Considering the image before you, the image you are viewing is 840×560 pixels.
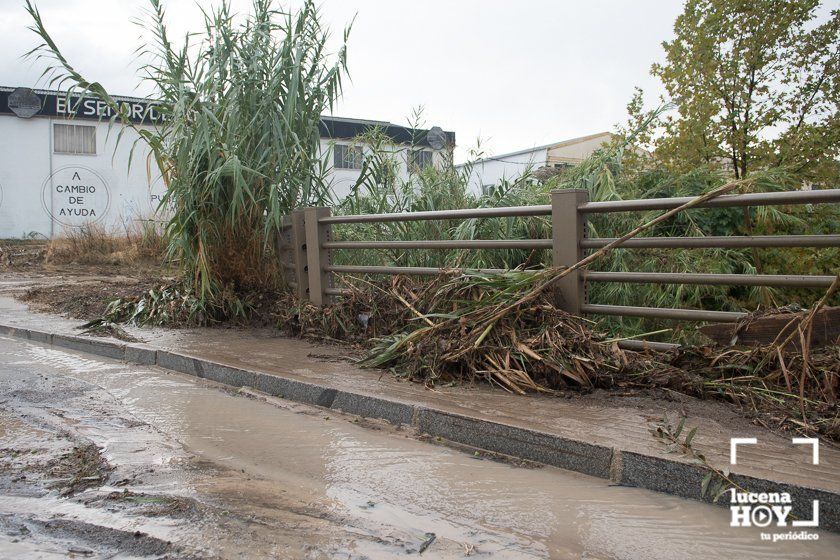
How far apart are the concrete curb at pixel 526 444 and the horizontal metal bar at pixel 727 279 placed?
1649mm

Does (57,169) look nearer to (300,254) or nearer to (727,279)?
(300,254)

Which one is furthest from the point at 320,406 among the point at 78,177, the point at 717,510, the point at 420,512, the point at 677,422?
the point at 78,177

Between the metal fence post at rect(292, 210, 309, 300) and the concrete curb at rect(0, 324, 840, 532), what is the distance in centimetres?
170

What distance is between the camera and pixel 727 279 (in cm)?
472

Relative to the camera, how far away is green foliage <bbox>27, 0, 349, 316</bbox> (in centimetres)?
771

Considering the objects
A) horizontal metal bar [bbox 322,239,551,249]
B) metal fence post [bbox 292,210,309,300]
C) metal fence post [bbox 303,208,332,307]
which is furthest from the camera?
metal fence post [bbox 292,210,309,300]

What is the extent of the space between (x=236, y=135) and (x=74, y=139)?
77.3 feet

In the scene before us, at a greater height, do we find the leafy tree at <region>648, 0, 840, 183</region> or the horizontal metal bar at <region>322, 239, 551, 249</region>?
the leafy tree at <region>648, 0, 840, 183</region>

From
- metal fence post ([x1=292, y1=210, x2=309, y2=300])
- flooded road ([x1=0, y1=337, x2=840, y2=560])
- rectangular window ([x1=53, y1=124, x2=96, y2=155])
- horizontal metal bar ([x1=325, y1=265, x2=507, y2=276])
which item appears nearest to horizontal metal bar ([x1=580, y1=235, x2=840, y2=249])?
horizontal metal bar ([x1=325, y1=265, x2=507, y2=276])

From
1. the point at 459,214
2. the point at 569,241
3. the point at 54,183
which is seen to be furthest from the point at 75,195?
the point at 569,241

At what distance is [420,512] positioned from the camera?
3244 mm

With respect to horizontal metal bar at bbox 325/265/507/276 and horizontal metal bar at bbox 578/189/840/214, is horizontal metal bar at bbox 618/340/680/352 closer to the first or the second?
horizontal metal bar at bbox 578/189/840/214

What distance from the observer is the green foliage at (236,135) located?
7.71m

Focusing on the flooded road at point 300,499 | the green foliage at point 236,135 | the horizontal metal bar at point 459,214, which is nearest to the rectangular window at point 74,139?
the green foliage at point 236,135
